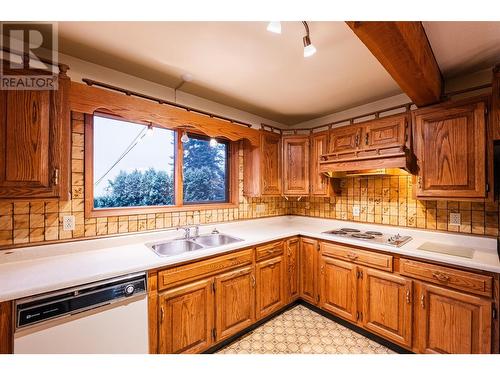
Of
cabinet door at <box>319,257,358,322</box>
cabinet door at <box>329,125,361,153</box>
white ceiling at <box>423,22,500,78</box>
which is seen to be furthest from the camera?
cabinet door at <box>329,125,361,153</box>

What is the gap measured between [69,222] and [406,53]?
2.45 m

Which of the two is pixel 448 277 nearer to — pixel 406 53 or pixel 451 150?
pixel 451 150

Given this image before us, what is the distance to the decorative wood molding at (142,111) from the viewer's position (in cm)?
147

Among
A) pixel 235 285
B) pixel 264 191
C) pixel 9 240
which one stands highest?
pixel 264 191

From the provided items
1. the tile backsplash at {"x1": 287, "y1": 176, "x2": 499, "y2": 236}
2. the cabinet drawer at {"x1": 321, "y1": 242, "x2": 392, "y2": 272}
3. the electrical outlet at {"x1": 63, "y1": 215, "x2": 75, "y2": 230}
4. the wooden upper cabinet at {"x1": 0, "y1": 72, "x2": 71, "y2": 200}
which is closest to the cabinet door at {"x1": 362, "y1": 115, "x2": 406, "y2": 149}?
the tile backsplash at {"x1": 287, "y1": 176, "x2": 499, "y2": 236}

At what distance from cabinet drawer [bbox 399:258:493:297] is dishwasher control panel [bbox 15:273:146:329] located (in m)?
1.97

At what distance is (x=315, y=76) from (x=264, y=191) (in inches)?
52.5

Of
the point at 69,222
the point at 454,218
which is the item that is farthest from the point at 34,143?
the point at 454,218

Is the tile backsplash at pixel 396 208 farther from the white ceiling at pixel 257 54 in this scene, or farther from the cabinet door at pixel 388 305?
the white ceiling at pixel 257 54

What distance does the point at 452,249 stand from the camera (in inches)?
67.7

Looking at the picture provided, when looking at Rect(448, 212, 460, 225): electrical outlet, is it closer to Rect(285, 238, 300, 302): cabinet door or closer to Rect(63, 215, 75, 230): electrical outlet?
Rect(285, 238, 300, 302): cabinet door

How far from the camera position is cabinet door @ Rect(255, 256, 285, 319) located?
2096 millimetres

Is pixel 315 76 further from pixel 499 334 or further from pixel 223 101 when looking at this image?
pixel 499 334
